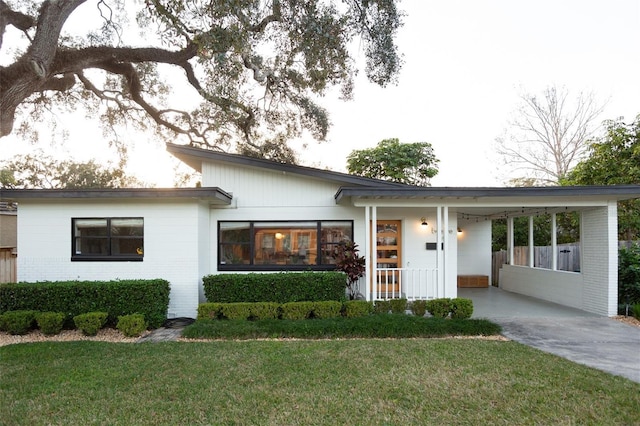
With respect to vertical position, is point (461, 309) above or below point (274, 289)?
below

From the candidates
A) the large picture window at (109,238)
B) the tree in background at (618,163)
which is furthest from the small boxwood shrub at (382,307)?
the tree in background at (618,163)

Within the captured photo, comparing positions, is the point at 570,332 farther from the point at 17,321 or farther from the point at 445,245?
the point at 17,321

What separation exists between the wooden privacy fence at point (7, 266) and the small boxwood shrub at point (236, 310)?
6.59m

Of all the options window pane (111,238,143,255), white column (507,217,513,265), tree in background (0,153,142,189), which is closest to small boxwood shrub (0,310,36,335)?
window pane (111,238,143,255)

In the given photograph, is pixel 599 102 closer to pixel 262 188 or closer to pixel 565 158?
pixel 565 158

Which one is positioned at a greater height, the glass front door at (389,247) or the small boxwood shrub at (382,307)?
the glass front door at (389,247)

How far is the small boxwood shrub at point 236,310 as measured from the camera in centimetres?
729

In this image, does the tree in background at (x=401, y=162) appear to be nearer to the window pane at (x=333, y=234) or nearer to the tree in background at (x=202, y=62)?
the tree in background at (x=202, y=62)

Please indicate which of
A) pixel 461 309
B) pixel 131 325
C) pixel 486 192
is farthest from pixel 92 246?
pixel 486 192

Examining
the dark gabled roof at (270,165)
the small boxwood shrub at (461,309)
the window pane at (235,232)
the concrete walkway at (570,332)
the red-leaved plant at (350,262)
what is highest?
the dark gabled roof at (270,165)

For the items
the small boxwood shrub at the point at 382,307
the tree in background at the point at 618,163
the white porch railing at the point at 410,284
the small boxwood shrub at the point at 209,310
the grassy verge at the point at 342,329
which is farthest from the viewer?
the tree in background at the point at 618,163

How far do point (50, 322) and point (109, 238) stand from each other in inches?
78.6

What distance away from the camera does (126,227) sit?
801cm

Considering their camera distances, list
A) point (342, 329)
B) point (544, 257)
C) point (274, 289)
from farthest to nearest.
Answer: point (544, 257), point (274, 289), point (342, 329)
